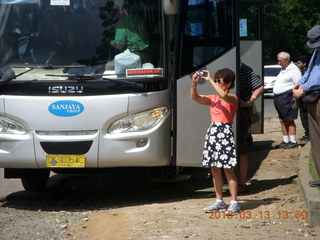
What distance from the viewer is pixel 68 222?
7.97 m

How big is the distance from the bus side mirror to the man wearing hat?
4.96 feet

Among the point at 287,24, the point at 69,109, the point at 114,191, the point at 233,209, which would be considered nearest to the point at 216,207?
the point at 233,209

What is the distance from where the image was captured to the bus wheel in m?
10.3

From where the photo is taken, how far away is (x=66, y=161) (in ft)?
28.3

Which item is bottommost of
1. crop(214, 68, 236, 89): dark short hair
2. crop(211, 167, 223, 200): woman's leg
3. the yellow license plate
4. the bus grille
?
crop(211, 167, 223, 200): woman's leg

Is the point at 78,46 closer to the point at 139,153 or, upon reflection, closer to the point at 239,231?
the point at 139,153

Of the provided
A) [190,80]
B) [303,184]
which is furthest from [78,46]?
[303,184]

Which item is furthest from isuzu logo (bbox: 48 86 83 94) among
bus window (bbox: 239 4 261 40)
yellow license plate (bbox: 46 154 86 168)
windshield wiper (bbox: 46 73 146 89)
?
bus window (bbox: 239 4 261 40)

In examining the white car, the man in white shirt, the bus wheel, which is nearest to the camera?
the bus wheel

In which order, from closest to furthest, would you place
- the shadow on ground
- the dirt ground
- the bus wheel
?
the dirt ground
the shadow on ground
the bus wheel

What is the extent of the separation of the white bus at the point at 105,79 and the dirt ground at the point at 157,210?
0.60m

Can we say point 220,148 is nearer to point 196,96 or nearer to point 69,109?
point 196,96

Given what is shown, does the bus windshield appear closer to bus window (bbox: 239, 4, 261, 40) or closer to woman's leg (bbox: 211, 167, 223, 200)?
woman's leg (bbox: 211, 167, 223, 200)

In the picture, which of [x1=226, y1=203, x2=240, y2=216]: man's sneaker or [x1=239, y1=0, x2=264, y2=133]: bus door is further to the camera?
[x1=239, y1=0, x2=264, y2=133]: bus door
